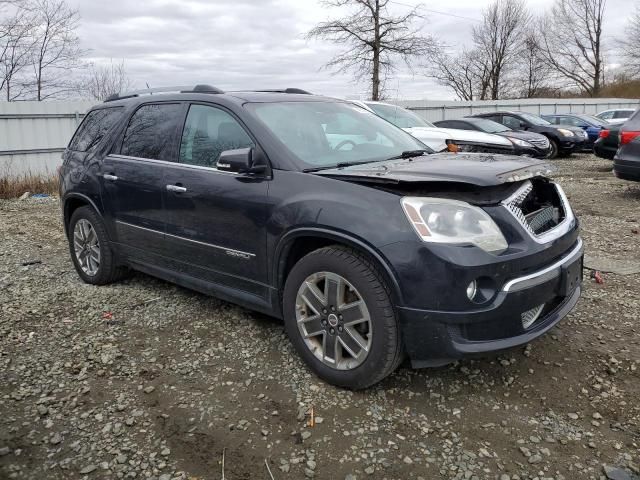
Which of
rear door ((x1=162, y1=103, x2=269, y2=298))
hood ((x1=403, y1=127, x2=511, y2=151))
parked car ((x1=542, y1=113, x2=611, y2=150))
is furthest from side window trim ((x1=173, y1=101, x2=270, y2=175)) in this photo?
parked car ((x1=542, y1=113, x2=611, y2=150))

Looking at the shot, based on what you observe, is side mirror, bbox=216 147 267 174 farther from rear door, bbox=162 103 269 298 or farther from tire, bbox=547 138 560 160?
tire, bbox=547 138 560 160

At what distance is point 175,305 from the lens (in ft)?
14.4

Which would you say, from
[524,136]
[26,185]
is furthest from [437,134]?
[26,185]

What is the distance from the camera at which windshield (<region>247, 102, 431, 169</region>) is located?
136 inches

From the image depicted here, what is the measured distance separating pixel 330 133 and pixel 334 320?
4.90 feet

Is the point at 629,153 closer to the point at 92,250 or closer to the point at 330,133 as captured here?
the point at 330,133

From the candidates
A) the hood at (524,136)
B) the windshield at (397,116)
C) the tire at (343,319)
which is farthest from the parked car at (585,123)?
the tire at (343,319)

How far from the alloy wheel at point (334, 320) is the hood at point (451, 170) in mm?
601

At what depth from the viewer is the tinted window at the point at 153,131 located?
13.2ft

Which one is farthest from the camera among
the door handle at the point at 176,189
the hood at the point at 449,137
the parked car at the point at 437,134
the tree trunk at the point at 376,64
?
the tree trunk at the point at 376,64

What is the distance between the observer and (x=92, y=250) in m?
4.94

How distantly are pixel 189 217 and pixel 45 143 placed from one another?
1049 cm

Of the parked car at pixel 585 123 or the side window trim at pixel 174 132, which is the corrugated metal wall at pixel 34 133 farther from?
Answer: the parked car at pixel 585 123

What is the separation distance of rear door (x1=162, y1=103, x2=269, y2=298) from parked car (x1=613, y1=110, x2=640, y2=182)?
6827mm
